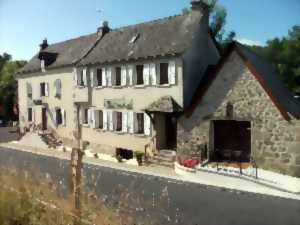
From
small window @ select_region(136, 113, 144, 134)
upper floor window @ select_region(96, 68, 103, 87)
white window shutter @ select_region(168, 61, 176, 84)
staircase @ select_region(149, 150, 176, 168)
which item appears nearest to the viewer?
upper floor window @ select_region(96, 68, 103, 87)

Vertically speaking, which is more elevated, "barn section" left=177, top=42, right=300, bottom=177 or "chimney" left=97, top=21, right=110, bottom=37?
"chimney" left=97, top=21, right=110, bottom=37

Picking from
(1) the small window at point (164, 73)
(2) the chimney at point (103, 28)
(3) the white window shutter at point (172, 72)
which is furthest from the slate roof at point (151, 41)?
(2) the chimney at point (103, 28)

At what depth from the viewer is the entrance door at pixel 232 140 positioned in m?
16.2

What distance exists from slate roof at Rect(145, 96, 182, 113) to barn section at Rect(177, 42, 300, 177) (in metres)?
0.57

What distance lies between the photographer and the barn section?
14.7 m

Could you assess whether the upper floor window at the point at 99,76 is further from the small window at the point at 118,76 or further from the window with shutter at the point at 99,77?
the small window at the point at 118,76

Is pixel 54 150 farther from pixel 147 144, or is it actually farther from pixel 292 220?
pixel 292 220

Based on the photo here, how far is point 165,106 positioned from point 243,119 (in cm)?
389

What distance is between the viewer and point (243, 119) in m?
15.9

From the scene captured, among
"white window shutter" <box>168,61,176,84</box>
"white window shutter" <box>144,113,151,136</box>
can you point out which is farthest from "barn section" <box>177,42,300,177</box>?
"white window shutter" <box>144,113,151,136</box>

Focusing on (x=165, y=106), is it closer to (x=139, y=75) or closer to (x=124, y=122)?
(x=124, y=122)

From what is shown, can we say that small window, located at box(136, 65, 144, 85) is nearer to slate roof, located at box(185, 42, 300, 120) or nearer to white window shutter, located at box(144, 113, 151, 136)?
white window shutter, located at box(144, 113, 151, 136)

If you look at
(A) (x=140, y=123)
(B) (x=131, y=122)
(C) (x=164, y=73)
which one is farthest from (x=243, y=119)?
(B) (x=131, y=122)

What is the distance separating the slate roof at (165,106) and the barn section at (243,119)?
572mm
